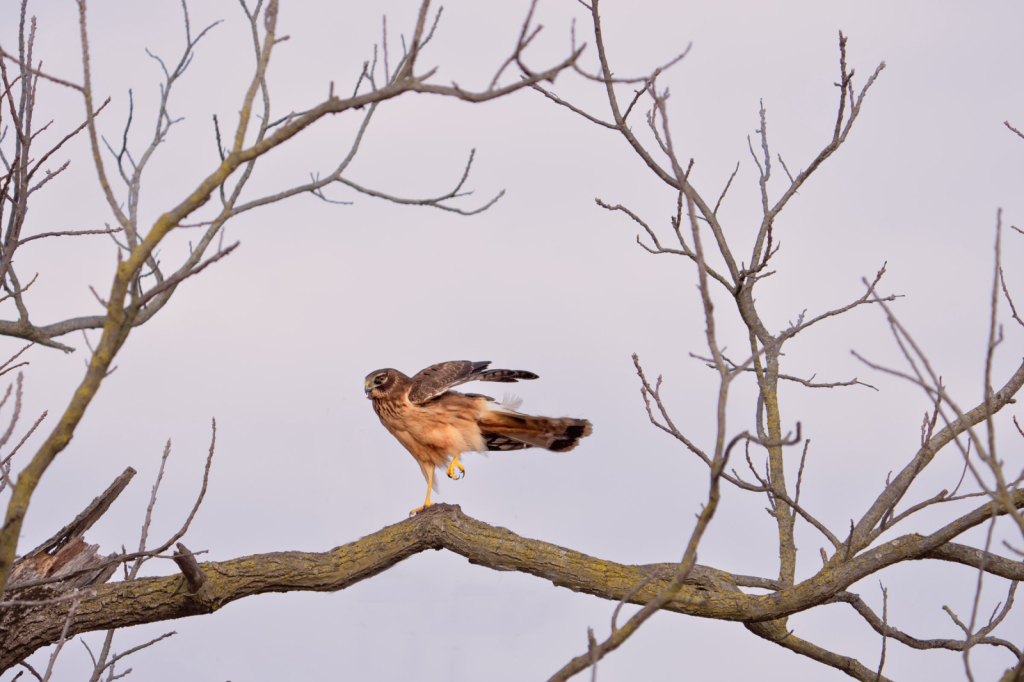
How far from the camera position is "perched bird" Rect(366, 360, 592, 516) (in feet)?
17.5

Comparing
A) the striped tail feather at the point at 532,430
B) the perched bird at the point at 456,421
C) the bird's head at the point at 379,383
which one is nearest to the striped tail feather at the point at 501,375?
the perched bird at the point at 456,421

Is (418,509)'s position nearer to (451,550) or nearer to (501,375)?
(451,550)

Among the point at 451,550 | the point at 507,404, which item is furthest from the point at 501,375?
the point at 451,550

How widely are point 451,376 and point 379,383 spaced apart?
589 mm

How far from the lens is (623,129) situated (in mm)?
5660

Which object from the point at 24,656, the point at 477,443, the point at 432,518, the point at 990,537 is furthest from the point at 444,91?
the point at 24,656

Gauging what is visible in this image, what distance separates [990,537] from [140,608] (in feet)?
12.8

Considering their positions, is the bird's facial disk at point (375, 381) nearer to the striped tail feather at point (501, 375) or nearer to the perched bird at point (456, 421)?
the perched bird at point (456, 421)

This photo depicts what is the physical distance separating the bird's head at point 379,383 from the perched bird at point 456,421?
0.9 inches

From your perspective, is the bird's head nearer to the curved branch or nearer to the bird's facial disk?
the bird's facial disk

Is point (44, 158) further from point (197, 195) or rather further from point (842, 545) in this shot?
point (842, 545)

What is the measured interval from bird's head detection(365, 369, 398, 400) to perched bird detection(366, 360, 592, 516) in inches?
0.9

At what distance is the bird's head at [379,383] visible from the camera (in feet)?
19.2

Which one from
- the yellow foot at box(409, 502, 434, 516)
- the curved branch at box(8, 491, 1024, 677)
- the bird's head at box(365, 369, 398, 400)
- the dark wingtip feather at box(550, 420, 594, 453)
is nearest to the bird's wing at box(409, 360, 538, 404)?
the bird's head at box(365, 369, 398, 400)
